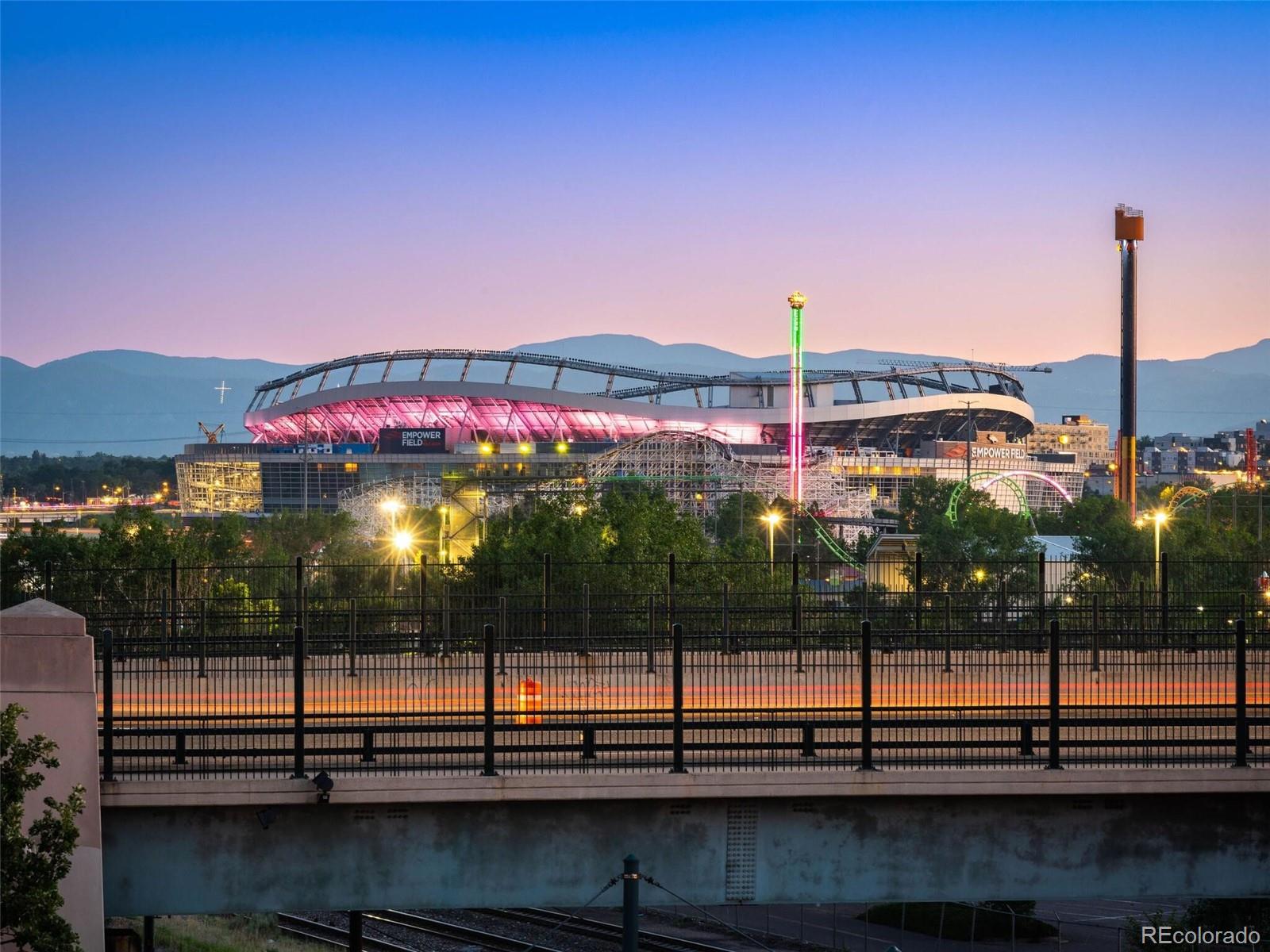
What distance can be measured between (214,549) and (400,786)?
46.9 metres

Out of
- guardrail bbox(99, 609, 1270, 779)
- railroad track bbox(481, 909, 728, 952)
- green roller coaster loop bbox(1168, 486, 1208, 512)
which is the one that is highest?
green roller coaster loop bbox(1168, 486, 1208, 512)

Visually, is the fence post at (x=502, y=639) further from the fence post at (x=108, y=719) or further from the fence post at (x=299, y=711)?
the fence post at (x=108, y=719)

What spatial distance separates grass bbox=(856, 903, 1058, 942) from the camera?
113 ft

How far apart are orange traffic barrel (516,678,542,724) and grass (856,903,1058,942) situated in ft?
49.9

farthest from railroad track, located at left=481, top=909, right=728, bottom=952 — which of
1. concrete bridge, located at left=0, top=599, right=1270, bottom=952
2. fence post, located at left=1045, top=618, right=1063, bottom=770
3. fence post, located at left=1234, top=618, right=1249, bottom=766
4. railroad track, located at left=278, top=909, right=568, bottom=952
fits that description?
fence post, located at left=1234, top=618, right=1249, bottom=766

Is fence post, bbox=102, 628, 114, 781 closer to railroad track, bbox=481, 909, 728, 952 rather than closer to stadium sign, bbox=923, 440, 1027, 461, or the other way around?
railroad track, bbox=481, 909, 728, 952

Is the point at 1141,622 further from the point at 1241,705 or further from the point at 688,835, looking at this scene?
the point at 688,835

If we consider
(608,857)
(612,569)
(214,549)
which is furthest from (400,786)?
(214,549)

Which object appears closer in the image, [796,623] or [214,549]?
[796,623]

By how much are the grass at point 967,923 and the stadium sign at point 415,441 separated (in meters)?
141

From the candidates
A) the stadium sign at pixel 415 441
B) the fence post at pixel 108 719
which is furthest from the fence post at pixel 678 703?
the stadium sign at pixel 415 441

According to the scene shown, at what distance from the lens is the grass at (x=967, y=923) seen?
34.3 metres

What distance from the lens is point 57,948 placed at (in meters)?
15.1

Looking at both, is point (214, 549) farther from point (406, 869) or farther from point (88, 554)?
A: point (406, 869)
